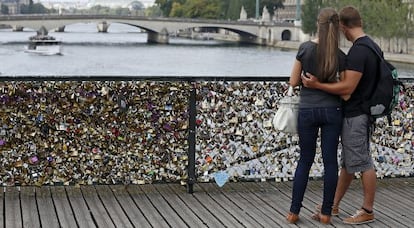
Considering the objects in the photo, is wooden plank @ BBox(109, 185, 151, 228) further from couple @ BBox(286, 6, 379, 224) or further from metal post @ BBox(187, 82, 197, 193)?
couple @ BBox(286, 6, 379, 224)

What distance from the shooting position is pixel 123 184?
7332mm

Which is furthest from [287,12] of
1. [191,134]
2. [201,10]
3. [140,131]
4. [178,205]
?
[178,205]

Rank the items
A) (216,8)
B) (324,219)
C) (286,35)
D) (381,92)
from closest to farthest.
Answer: (381,92), (324,219), (286,35), (216,8)

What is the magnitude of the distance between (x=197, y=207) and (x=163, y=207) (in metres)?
0.27

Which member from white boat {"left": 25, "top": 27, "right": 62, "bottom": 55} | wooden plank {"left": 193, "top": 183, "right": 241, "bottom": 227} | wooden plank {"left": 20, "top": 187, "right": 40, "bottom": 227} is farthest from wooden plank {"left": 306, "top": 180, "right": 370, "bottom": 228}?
white boat {"left": 25, "top": 27, "right": 62, "bottom": 55}

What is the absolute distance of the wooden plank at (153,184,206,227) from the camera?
6.34 metres

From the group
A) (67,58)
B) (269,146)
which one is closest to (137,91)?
(269,146)

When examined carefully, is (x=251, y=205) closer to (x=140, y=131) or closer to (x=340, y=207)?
(x=340, y=207)

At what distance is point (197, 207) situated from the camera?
6840mm

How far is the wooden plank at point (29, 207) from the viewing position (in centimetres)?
619

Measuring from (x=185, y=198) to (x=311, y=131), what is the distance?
1484 millimetres

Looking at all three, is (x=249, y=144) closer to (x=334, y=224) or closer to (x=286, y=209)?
(x=286, y=209)

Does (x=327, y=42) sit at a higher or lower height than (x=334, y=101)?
higher

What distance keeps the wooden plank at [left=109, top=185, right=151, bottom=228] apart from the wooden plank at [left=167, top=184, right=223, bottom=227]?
42cm
